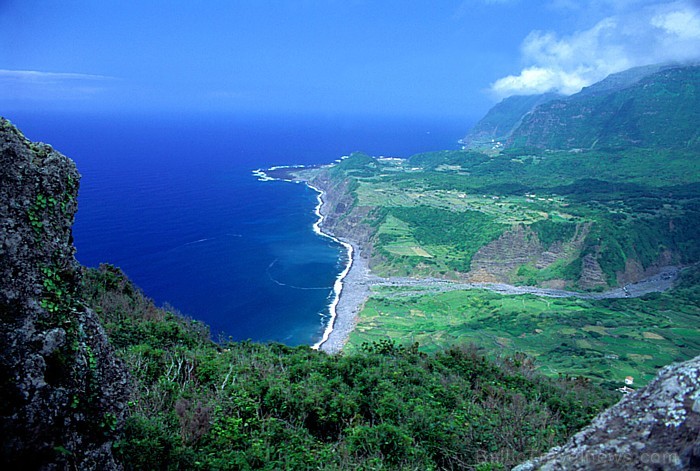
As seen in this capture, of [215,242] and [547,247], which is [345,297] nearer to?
[215,242]

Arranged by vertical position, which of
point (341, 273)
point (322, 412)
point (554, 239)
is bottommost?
point (341, 273)

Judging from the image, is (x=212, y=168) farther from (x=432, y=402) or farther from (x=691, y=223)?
(x=432, y=402)

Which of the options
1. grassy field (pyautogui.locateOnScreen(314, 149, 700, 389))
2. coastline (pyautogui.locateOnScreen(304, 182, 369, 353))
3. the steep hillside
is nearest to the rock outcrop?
grassy field (pyautogui.locateOnScreen(314, 149, 700, 389))

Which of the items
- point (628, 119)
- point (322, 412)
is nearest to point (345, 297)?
point (322, 412)

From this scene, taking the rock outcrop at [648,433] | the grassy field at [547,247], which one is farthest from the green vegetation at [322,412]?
the grassy field at [547,247]

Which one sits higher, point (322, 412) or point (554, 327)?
point (322, 412)

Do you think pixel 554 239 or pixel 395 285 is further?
pixel 554 239

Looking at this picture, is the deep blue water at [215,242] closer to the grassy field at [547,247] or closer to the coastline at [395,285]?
the coastline at [395,285]

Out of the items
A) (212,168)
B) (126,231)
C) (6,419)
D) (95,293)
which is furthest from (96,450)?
(212,168)
